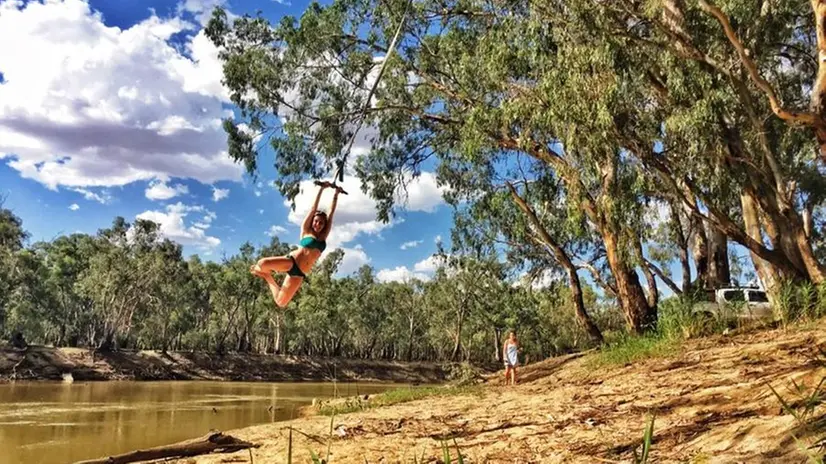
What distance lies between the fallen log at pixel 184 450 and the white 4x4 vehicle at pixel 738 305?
7.48 meters

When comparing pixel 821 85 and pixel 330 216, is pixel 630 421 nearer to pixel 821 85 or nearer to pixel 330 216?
pixel 330 216

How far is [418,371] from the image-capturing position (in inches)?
1893

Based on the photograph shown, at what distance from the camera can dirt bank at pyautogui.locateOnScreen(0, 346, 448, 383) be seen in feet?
99.5

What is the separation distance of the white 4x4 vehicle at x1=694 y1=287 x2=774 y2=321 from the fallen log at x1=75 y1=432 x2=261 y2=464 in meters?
7.48

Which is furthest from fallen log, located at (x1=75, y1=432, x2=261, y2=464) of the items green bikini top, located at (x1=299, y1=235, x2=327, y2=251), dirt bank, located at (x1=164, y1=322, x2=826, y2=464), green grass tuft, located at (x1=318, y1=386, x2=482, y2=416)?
green grass tuft, located at (x1=318, y1=386, x2=482, y2=416)

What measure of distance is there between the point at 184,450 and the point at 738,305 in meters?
8.42

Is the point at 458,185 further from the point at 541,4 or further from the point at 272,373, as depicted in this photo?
the point at 272,373

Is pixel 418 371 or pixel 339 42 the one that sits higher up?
pixel 339 42

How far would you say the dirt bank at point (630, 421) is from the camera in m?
3.44

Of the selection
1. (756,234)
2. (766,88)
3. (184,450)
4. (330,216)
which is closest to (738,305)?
(756,234)

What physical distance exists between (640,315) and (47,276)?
130ft

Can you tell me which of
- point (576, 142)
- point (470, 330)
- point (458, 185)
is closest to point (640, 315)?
point (576, 142)

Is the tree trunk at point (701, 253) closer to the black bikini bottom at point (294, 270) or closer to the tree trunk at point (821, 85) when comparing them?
the tree trunk at point (821, 85)

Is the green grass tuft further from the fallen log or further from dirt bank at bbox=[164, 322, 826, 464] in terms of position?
the fallen log
